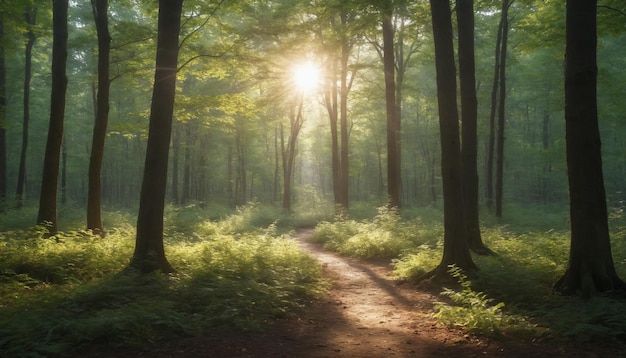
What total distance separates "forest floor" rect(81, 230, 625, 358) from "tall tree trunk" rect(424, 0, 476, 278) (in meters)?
1.21

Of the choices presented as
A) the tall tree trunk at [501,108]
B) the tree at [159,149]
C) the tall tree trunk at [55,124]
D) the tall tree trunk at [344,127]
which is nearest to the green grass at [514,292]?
the tree at [159,149]

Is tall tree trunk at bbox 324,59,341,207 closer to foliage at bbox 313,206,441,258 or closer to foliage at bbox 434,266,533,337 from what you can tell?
foliage at bbox 313,206,441,258

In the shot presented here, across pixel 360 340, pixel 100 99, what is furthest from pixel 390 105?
pixel 360 340

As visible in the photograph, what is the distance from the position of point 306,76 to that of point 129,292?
1857 cm

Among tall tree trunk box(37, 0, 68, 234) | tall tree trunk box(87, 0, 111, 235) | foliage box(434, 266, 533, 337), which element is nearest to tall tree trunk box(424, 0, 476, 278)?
foliage box(434, 266, 533, 337)

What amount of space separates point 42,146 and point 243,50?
32.4 m

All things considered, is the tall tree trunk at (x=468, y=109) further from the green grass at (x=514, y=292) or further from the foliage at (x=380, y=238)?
the foliage at (x=380, y=238)

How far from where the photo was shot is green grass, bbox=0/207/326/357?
4.93 meters

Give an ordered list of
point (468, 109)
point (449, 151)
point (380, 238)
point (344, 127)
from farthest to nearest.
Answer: point (344, 127) → point (380, 238) → point (468, 109) → point (449, 151)

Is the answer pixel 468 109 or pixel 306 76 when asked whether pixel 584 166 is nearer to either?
pixel 468 109

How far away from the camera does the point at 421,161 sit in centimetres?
4403

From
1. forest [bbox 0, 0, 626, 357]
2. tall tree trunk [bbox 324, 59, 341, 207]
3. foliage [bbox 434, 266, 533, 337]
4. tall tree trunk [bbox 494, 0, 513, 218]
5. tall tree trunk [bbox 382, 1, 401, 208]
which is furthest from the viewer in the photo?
tall tree trunk [bbox 324, 59, 341, 207]

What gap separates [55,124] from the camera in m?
11.8

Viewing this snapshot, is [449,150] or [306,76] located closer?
[449,150]
